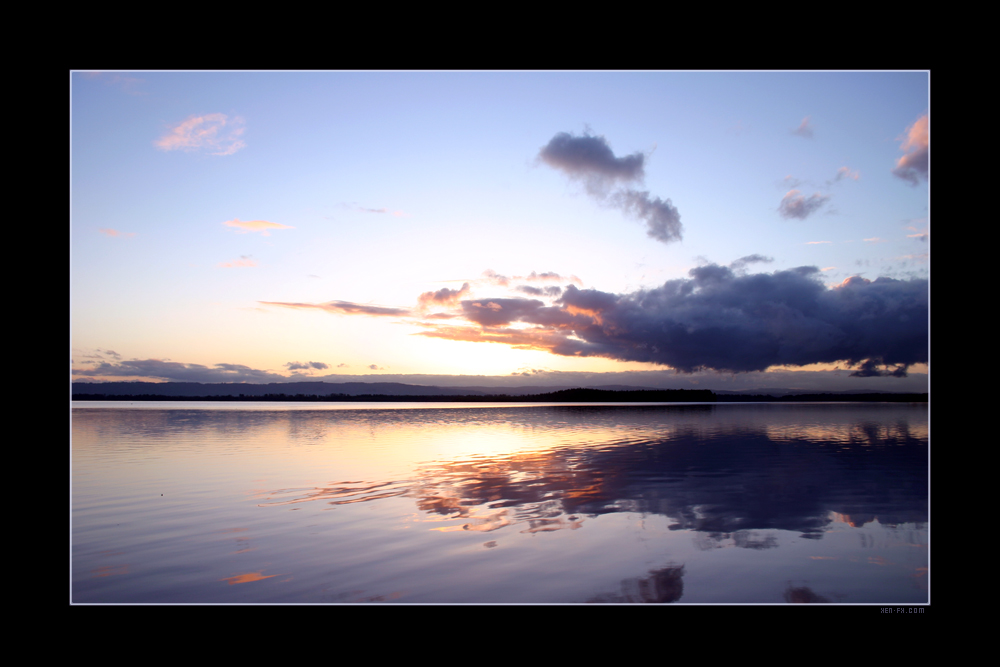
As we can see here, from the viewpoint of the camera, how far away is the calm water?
8391mm

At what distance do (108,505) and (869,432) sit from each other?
151 ft

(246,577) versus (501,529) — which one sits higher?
(246,577)

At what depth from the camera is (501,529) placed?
11.4m

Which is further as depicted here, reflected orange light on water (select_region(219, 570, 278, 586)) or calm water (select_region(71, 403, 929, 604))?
reflected orange light on water (select_region(219, 570, 278, 586))

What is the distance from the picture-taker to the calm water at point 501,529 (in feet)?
27.5

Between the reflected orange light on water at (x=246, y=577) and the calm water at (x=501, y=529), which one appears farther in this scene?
the reflected orange light on water at (x=246, y=577)

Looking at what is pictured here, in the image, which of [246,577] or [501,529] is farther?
[501,529]
